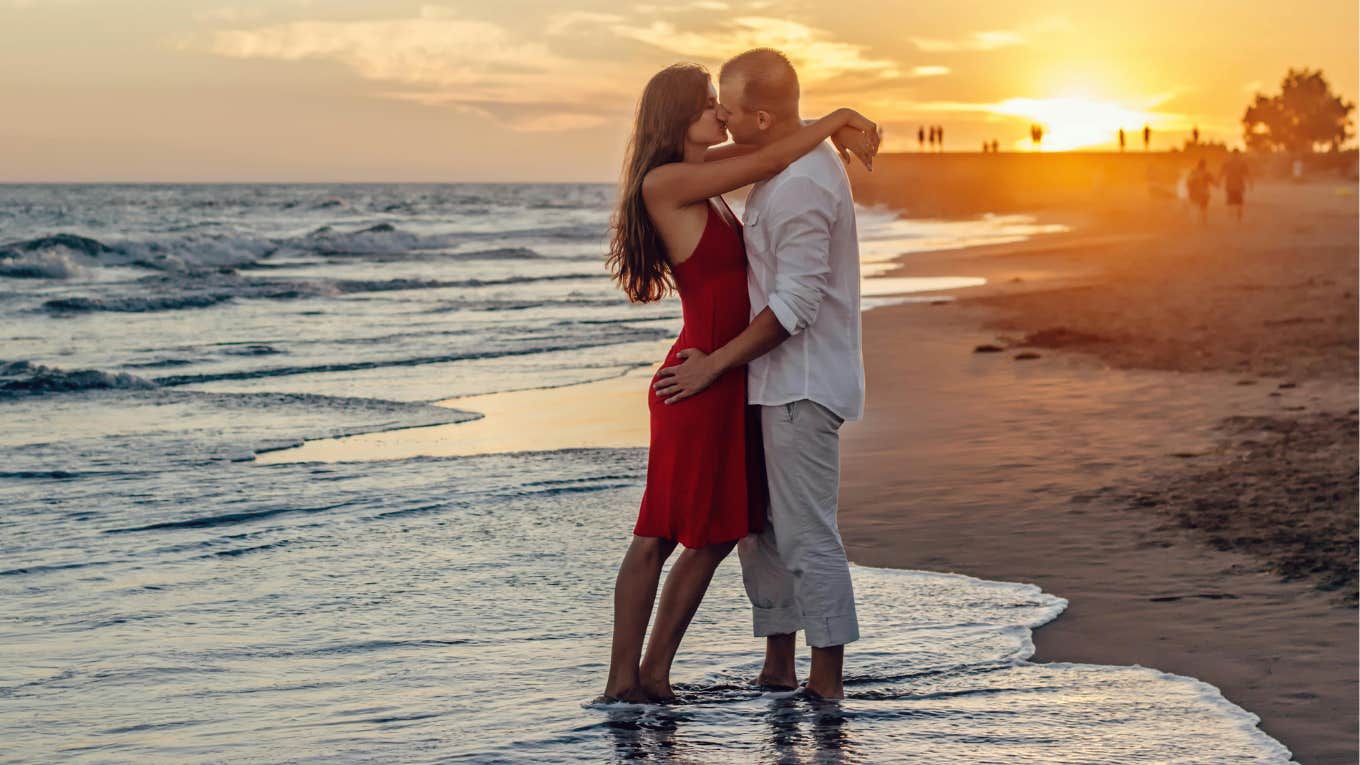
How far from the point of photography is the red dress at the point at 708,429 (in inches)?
159

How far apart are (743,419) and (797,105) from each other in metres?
0.89

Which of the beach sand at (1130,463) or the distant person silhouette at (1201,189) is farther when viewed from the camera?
the distant person silhouette at (1201,189)

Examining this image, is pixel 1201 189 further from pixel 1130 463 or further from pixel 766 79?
pixel 766 79

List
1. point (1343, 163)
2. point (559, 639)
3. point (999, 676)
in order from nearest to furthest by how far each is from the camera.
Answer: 1. point (999, 676)
2. point (559, 639)
3. point (1343, 163)

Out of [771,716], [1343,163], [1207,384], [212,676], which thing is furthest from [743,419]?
[1343,163]

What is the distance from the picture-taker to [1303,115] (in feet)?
396

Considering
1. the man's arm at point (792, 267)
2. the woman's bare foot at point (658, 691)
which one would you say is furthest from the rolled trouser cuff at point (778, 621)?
the man's arm at point (792, 267)

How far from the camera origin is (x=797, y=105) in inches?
160

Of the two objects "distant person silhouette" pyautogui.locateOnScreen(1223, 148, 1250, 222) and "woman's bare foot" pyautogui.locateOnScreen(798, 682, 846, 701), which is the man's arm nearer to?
"woman's bare foot" pyautogui.locateOnScreen(798, 682, 846, 701)

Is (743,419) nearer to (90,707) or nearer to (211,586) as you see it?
(90,707)

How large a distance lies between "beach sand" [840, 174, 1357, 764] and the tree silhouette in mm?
115827

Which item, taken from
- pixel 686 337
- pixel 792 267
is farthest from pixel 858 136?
pixel 686 337

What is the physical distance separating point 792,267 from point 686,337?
0.39 m

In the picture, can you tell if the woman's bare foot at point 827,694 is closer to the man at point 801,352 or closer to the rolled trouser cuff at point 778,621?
the man at point 801,352
